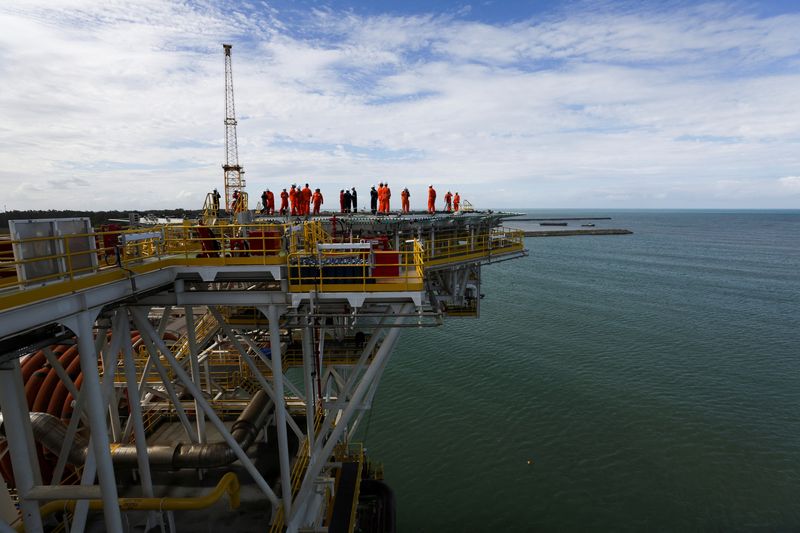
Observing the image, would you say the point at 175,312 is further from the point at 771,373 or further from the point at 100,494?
the point at 771,373

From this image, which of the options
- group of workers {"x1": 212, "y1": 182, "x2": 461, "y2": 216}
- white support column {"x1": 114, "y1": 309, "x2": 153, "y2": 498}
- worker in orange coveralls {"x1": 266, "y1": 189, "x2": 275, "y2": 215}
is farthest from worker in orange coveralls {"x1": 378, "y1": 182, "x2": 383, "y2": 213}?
white support column {"x1": 114, "y1": 309, "x2": 153, "y2": 498}

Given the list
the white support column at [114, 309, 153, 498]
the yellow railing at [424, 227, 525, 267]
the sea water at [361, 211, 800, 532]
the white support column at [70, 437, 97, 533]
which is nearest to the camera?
the white support column at [70, 437, 97, 533]

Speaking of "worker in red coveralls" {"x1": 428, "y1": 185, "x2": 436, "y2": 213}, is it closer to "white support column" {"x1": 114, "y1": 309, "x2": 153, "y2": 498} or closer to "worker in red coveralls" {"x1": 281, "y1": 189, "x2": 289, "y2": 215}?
"worker in red coveralls" {"x1": 281, "y1": 189, "x2": 289, "y2": 215}

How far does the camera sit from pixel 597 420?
2636cm

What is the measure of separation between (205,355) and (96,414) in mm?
9329

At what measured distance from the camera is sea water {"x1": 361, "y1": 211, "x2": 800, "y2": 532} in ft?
64.7

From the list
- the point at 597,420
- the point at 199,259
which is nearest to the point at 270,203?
the point at 199,259

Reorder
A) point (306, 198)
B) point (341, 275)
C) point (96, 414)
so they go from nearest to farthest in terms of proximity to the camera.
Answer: point (96, 414)
point (341, 275)
point (306, 198)

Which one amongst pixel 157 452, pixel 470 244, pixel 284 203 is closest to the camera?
pixel 157 452

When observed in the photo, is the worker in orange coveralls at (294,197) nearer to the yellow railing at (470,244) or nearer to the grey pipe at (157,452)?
the yellow railing at (470,244)

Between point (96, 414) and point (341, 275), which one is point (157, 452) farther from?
point (341, 275)

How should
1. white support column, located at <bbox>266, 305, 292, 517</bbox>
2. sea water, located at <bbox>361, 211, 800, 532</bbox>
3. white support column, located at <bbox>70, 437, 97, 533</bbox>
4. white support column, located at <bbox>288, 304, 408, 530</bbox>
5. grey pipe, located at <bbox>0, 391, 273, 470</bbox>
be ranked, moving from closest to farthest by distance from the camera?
1. white support column, located at <bbox>70, 437, 97, 533</bbox>
2. white support column, located at <bbox>266, 305, 292, 517</bbox>
3. white support column, located at <bbox>288, 304, 408, 530</bbox>
4. grey pipe, located at <bbox>0, 391, 273, 470</bbox>
5. sea water, located at <bbox>361, 211, 800, 532</bbox>

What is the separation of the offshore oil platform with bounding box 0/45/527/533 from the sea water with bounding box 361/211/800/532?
554 centimetres

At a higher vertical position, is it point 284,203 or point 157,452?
point 284,203
